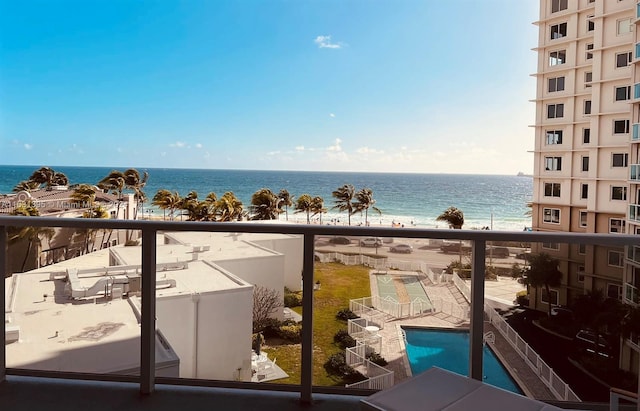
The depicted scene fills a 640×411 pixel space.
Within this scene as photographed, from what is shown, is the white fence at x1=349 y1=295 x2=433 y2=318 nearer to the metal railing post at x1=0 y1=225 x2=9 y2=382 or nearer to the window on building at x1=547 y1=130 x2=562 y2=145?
the metal railing post at x1=0 y1=225 x2=9 y2=382

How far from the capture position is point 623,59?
21609 millimetres

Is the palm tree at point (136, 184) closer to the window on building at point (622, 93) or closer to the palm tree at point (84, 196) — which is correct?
the palm tree at point (84, 196)

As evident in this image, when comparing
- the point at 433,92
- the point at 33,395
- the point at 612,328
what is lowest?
the point at 33,395

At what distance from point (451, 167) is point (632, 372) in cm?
3767

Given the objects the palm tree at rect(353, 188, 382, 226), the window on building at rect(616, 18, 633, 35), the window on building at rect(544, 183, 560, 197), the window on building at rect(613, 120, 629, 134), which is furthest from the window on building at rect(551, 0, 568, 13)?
the palm tree at rect(353, 188, 382, 226)

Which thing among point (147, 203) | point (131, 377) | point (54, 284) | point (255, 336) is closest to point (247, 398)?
point (255, 336)

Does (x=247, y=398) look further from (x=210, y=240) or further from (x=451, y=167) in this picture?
(x=451, y=167)

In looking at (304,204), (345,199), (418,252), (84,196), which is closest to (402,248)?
(418,252)

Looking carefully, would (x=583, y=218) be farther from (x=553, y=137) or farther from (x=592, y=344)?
(x=592, y=344)

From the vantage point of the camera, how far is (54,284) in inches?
99.3

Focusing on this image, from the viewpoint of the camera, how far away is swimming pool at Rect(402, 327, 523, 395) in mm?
2195

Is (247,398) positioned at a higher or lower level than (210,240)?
lower

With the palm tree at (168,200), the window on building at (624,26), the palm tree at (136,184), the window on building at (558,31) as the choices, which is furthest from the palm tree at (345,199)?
the window on building at (624,26)

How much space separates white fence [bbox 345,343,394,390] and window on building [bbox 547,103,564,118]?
26.6 metres
